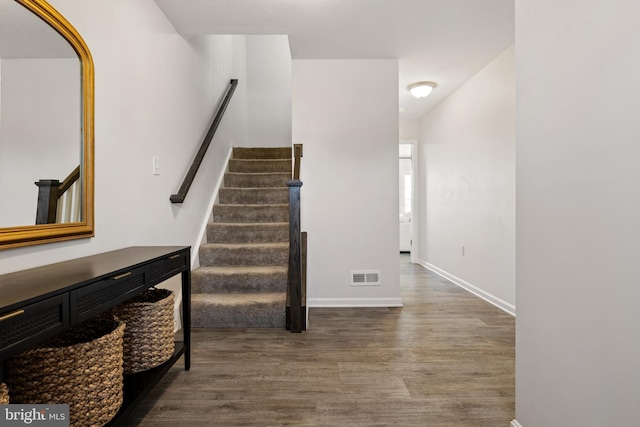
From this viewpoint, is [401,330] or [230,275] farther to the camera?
[230,275]

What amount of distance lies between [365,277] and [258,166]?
2087 mm

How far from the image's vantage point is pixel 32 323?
2.93 ft

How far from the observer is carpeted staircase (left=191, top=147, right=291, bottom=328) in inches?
103

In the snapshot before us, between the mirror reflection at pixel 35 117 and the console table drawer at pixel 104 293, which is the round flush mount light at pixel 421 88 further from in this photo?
the console table drawer at pixel 104 293

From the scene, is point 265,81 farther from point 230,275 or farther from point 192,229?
point 230,275

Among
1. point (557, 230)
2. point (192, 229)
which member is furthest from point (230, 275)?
point (557, 230)

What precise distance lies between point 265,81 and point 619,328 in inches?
219

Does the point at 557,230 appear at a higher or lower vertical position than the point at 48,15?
lower

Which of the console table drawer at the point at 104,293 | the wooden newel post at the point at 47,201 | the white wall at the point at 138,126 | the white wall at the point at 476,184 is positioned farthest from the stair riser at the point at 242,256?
the white wall at the point at 476,184

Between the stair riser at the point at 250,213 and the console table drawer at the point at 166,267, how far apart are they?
167 centimetres

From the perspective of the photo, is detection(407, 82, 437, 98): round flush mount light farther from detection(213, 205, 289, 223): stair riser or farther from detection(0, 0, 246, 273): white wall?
detection(0, 0, 246, 273): white wall

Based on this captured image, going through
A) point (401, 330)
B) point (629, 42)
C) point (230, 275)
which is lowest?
point (401, 330)

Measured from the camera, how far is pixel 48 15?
136cm

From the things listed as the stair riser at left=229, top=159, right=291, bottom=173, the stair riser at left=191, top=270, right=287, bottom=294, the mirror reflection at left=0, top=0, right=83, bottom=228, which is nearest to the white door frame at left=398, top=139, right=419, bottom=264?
the stair riser at left=229, top=159, right=291, bottom=173
